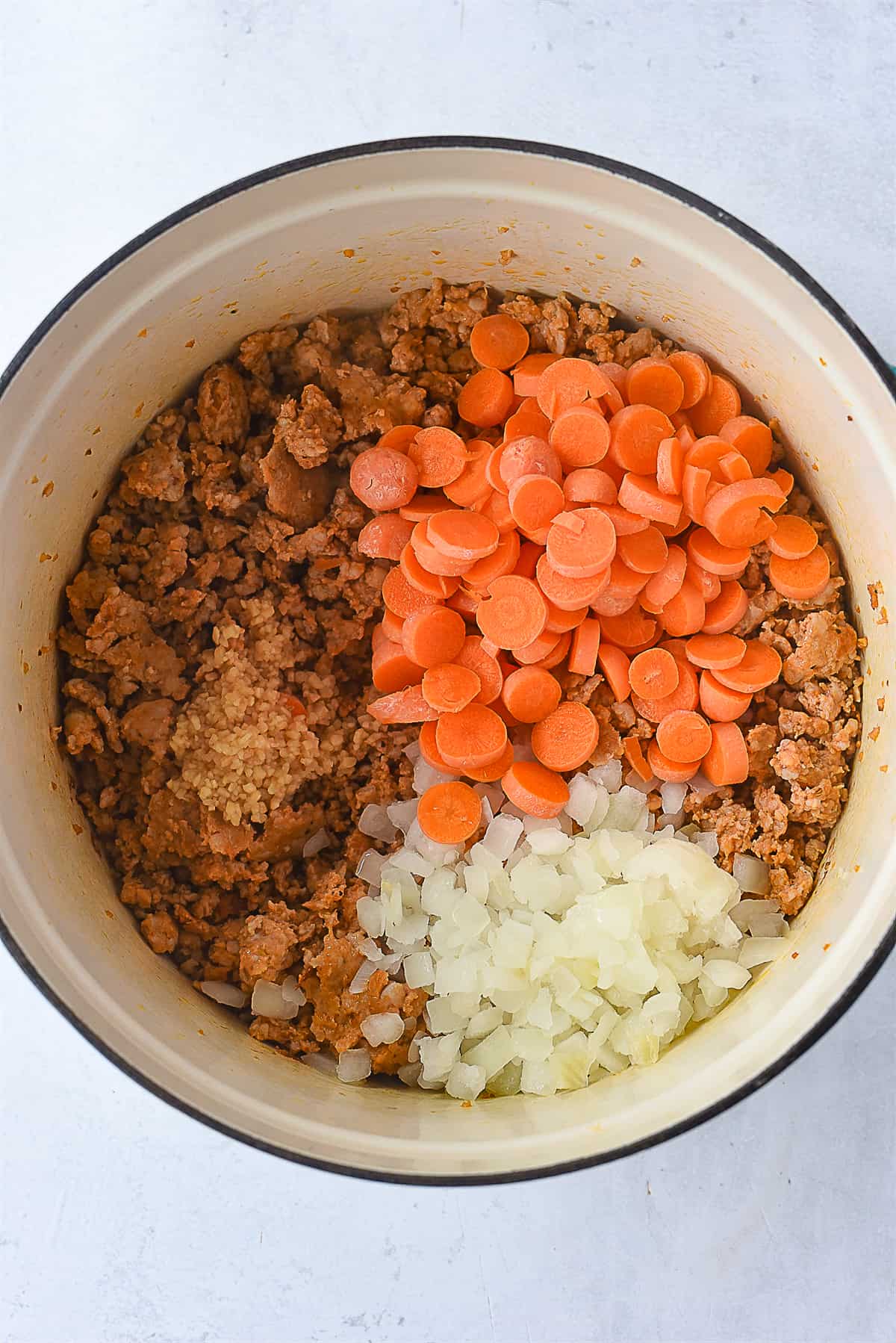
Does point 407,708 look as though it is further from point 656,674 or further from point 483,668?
point 656,674

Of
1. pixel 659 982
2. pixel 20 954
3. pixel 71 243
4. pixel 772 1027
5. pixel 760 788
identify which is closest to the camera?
pixel 20 954

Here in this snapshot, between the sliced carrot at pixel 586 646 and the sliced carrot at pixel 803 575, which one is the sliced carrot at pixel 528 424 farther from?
the sliced carrot at pixel 803 575

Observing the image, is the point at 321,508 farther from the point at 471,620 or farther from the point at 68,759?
the point at 68,759

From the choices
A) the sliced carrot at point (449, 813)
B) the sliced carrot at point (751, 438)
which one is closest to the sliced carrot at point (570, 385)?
the sliced carrot at point (751, 438)

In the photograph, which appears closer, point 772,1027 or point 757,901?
point 772,1027

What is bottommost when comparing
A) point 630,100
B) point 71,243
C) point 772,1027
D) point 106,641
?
point 106,641

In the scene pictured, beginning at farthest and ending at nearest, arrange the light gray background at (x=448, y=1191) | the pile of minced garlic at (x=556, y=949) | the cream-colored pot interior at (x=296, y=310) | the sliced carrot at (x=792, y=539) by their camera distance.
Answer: the light gray background at (x=448, y=1191) < the sliced carrot at (x=792, y=539) < the pile of minced garlic at (x=556, y=949) < the cream-colored pot interior at (x=296, y=310)

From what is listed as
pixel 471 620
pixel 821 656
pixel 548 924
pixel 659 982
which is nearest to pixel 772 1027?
pixel 659 982
